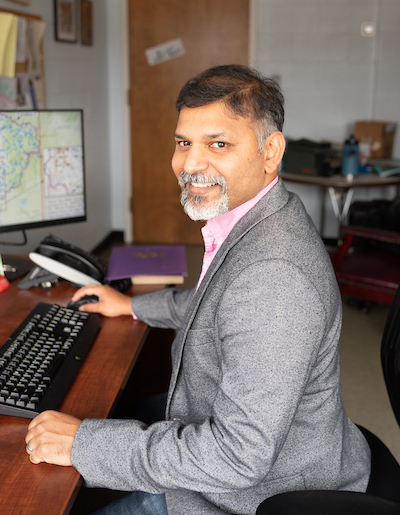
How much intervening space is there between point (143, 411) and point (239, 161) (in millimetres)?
765

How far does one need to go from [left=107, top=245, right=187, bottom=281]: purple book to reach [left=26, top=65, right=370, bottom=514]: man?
0.56 metres

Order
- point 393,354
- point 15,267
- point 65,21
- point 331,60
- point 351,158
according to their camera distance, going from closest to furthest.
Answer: point 393,354, point 15,267, point 65,21, point 351,158, point 331,60

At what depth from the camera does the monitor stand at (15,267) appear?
1697mm

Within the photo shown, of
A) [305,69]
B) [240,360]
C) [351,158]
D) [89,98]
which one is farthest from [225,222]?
[305,69]

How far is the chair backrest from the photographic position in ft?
3.99

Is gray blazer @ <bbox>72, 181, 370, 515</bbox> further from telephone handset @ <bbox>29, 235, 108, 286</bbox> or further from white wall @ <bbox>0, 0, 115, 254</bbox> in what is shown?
white wall @ <bbox>0, 0, 115, 254</bbox>

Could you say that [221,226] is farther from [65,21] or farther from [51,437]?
[65,21]

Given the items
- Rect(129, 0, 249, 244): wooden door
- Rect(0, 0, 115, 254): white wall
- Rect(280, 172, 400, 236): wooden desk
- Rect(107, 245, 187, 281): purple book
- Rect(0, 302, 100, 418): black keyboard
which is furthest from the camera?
Rect(129, 0, 249, 244): wooden door

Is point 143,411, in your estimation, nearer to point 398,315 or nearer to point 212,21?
point 398,315

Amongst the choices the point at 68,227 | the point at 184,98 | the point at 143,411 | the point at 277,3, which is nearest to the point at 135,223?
the point at 68,227

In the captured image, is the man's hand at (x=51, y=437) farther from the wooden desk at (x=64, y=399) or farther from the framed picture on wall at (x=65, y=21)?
the framed picture on wall at (x=65, y=21)

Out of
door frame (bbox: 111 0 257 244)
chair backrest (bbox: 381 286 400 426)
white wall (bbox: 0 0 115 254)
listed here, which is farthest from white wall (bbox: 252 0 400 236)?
chair backrest (bbox: 381 286 400 426)

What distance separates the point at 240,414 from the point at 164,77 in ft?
13.3

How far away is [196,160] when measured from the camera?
1068 millimetres
